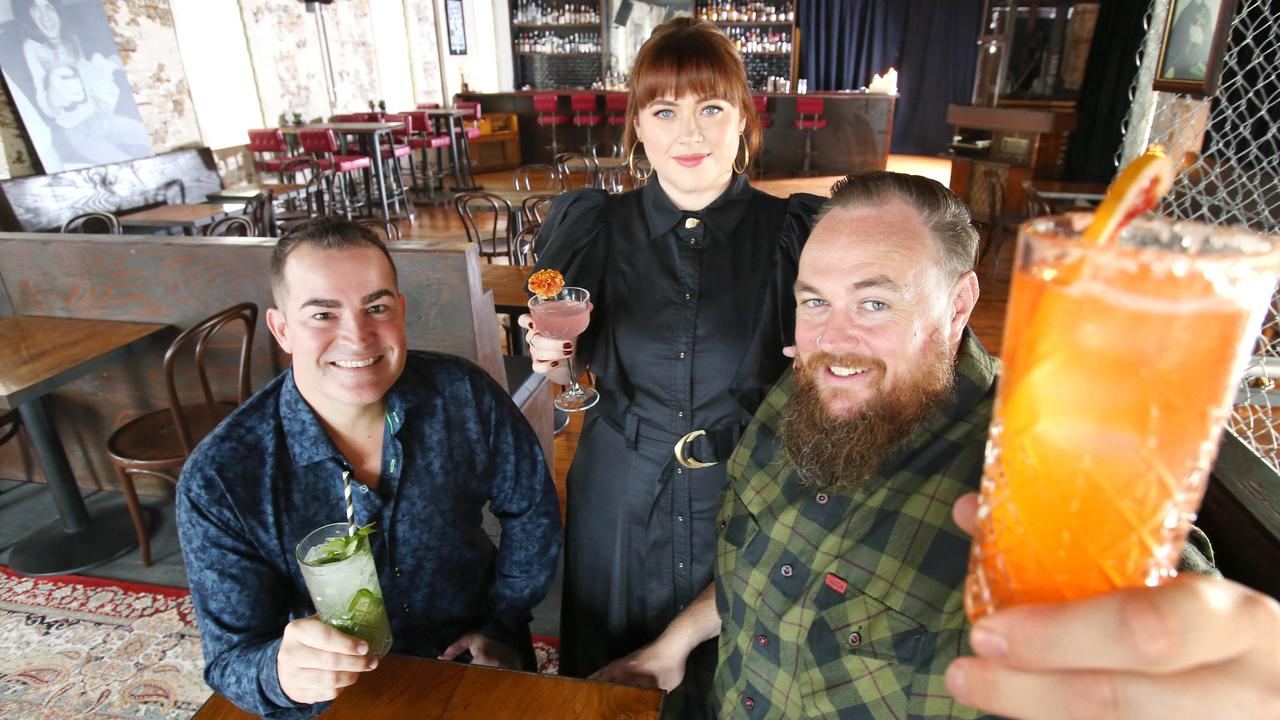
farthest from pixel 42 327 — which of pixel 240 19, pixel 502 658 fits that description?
pixel 240 19

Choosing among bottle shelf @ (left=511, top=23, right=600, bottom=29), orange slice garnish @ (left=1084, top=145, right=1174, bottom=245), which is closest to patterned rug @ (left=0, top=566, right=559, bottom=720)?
orange slice garnish @ (left=1084, top=145, right=1174, bottom=245)

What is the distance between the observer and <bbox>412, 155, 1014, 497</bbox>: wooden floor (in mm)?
3877

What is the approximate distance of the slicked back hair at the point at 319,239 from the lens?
4.27 ft

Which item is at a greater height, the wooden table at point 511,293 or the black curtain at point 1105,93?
the black curtain at point 1105,93

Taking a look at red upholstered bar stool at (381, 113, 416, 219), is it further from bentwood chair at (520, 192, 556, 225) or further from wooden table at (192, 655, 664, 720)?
wooden table at (192, 655, 664, 720)

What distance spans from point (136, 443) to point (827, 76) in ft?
43.4

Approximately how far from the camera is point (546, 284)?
57.8 inches

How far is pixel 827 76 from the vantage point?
43.8 feet

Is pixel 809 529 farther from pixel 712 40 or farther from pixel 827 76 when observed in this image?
pixel 827 76

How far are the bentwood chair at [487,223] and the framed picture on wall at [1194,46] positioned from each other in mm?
3127

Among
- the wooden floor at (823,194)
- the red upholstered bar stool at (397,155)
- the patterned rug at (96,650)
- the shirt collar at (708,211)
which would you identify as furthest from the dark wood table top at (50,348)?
the red upholstered bar stool at (397,155)

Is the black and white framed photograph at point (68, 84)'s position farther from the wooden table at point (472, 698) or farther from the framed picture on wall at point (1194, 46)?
the framed picture on wall at point (1194, 46)

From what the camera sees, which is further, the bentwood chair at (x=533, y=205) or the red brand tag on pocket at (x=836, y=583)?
the bentwood chair at (x=533, y=205)

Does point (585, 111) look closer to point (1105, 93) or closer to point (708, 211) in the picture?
point (1105, 93)
